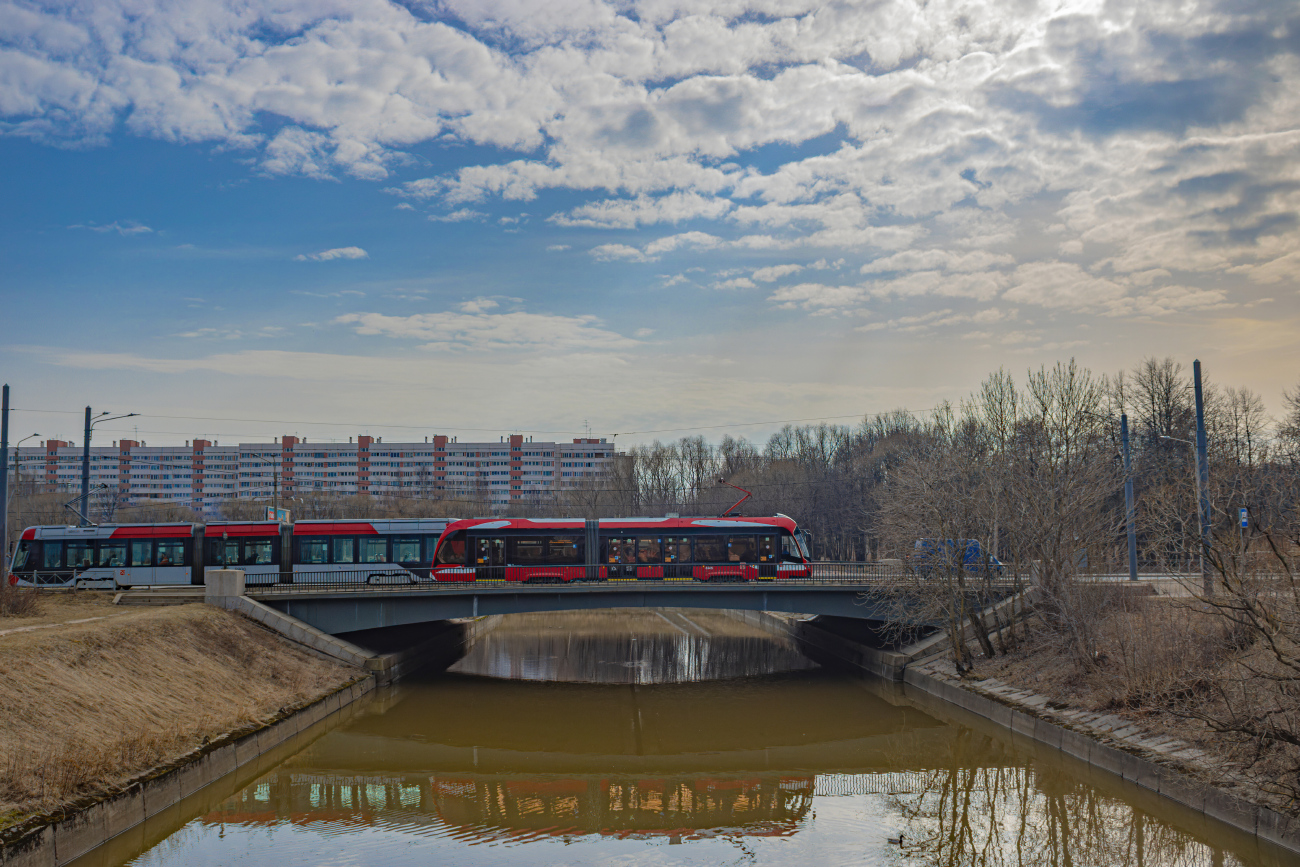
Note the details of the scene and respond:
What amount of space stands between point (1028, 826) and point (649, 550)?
23.2 metres

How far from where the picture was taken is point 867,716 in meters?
31.3

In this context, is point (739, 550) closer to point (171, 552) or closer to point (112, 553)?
point (171, 552)

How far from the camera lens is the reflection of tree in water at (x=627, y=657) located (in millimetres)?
41625

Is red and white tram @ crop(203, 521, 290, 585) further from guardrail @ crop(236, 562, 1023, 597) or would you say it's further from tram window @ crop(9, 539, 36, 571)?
tram window @ crop(9, 539, 36, 571)

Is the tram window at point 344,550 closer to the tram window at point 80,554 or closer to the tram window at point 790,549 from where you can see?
the tram window at point 80,554

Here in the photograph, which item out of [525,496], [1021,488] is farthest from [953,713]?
[525,496]

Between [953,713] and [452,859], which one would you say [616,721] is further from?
[452,859]

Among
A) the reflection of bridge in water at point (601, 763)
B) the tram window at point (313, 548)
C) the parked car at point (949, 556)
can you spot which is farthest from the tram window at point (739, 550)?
the tram window at point (313, 548)

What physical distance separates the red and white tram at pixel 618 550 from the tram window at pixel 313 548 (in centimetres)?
530

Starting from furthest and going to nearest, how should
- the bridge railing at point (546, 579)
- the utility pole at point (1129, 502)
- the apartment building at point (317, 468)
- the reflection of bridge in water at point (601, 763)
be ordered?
the apartment building at point (317, 468)
the bridge railing at point (546, 579)
the utility pole at point (1129, 502)
the reflection of bridge in water at point (601, 763)

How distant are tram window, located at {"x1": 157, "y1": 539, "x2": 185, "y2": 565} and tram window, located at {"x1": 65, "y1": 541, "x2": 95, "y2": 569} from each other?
3.07 metres

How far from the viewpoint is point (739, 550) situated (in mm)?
40656

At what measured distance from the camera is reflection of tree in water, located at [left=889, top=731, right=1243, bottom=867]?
1678 centimetres

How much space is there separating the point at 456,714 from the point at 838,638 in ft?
73.1
